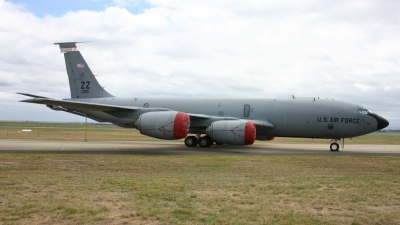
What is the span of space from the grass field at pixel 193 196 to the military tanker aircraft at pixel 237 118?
7290 millimetres

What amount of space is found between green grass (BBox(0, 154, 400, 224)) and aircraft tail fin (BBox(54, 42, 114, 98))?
14880 mm

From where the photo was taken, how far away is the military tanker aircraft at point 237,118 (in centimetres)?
1992

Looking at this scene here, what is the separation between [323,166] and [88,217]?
33.4 ft

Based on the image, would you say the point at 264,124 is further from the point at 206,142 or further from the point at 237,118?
the point at 206,142

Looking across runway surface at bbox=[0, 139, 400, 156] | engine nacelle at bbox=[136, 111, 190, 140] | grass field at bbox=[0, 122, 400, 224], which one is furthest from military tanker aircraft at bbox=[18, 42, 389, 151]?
grass field at bbox=[0, 122, 400, 224]

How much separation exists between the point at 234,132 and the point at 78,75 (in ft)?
43.6

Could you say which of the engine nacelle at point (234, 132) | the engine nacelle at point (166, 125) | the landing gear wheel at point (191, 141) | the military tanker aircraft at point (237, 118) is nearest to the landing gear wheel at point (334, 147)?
the military tanker aircraft at point (237, 118)

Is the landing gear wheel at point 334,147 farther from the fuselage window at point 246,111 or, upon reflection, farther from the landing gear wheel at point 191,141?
the landing gear wheel at point 191,141

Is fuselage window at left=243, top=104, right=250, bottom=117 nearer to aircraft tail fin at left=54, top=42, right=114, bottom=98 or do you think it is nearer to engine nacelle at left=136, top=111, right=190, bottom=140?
engine nacelle at left=136, top=111, right=190, bottom=140

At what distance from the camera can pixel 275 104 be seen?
2322cm

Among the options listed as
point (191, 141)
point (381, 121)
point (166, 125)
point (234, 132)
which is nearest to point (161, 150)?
point (166, 125)

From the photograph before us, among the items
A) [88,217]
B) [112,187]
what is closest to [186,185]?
[112,187]

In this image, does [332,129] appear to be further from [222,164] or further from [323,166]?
[222,164]

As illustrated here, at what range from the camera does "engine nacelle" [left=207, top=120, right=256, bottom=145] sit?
19922 mm
